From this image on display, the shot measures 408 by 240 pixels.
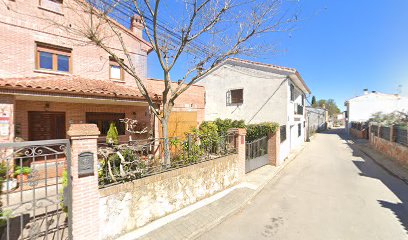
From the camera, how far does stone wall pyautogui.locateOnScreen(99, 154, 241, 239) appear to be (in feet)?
12.8

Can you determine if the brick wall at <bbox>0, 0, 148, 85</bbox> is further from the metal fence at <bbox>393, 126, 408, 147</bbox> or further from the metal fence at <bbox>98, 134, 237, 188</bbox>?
the metal fence at <bbox>393, 126, 408, 147</bbox>

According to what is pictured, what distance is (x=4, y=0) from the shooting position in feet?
23.4

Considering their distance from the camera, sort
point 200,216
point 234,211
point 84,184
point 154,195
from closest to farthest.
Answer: point 84,184 < point 154,195 < point 200,216 < point 234,211

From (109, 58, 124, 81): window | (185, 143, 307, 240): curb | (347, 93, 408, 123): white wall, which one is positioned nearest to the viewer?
(185, 143, 307, 240): curb

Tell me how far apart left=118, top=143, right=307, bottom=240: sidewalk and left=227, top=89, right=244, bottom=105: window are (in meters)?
7.47

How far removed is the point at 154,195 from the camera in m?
4.65

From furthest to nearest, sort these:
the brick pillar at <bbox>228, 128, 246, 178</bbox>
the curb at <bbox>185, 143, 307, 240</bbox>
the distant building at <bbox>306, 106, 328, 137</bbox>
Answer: the distant building at <bbox>306, 106, 328, 137</bbox>, the brick pillar at <bbox>228, 128, 246, 178</bbox>, the curb at <bbox>185, 143, 307, 240</bbox>

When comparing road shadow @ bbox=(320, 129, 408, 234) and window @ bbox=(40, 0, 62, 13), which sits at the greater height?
window @ bbox=(40, 0, 62, 13)

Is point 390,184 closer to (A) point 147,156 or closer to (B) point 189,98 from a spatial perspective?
(A) point 147,156

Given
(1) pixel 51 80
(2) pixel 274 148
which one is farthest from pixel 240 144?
(1) pixel 51 80

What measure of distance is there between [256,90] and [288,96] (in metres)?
2.07

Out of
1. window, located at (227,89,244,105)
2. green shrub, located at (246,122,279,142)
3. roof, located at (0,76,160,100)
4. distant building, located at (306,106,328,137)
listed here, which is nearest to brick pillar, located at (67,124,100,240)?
roof, located at (0,76,160,100)

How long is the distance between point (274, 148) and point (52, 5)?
12036 millimetres

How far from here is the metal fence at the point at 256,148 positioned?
908 cm
